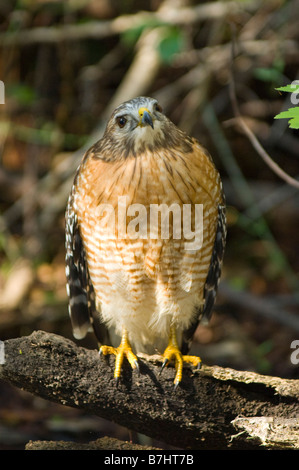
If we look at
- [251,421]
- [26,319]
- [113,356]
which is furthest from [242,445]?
[26,319]

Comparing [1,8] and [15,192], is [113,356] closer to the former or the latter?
[15,192]

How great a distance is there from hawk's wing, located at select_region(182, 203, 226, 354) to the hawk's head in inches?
30.3

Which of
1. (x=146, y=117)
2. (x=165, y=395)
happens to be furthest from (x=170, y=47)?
(x=165, y=395)

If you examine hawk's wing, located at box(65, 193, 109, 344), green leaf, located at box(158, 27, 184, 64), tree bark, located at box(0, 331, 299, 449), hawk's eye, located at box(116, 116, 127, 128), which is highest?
green leaf, located at box(158, 27, 184, 64)

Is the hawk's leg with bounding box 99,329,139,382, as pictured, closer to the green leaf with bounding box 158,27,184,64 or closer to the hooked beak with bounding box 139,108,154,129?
the hooked beak with bounding box 139,108,154,129

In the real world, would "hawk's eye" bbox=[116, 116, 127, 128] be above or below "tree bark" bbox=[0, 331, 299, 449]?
above

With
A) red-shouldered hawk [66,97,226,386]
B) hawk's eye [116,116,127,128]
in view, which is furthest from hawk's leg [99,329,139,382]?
hawk's eye [116,116,127,128]

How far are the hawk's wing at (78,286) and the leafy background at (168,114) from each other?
1616 millimetres

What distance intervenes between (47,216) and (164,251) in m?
3.97

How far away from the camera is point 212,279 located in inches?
180

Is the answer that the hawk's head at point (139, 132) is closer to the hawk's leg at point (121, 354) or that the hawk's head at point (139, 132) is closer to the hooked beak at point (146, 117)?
the hooked beak at point (146, 117)

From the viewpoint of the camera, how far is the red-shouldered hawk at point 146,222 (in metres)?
3.86

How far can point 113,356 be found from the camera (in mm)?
4051

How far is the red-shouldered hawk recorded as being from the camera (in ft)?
12.6
